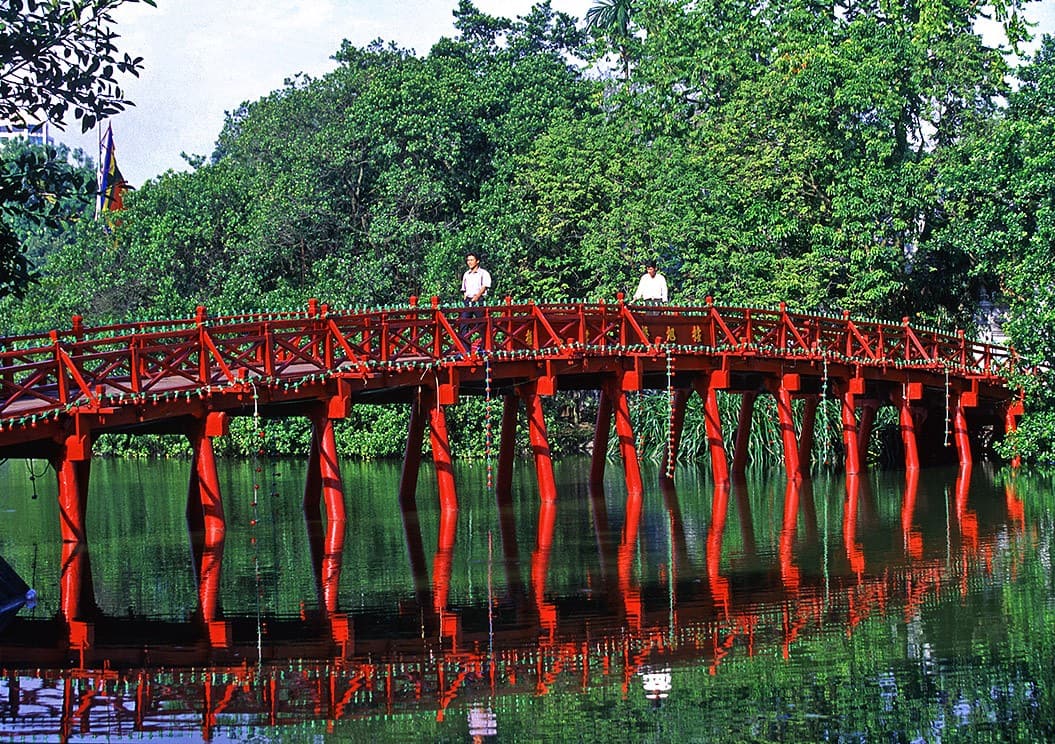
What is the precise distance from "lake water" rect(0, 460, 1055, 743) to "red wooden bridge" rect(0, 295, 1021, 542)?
190cm

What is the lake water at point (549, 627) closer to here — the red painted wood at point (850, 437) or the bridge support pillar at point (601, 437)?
the bridge support pillar at point (601, 437)

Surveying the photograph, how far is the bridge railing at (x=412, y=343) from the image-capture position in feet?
87.7

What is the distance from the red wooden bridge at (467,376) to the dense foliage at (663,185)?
325 cm

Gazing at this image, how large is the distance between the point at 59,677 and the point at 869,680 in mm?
7403

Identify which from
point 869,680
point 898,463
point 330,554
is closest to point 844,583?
point 869,680

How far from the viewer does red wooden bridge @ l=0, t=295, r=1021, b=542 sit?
26922 millimetres

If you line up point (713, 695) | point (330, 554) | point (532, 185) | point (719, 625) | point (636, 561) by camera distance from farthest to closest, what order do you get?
point (532, 185), point (330, 554), point (636, 561), point (719, 625), point (713, 695)

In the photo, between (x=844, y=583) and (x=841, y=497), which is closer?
(x=844, y=583)

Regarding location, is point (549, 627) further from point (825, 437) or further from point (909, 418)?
point (825, 437)

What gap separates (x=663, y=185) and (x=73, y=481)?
2433 cm

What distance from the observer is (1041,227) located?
126 ft

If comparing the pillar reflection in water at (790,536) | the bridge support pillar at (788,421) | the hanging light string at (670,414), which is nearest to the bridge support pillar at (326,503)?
the pillar reflection in water at (790,536)

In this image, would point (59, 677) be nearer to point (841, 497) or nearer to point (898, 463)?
point (841, 497)

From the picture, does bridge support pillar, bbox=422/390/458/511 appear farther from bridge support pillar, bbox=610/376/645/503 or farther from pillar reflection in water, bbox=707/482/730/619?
pillar reflection in water, bbox=707/482/730/619
